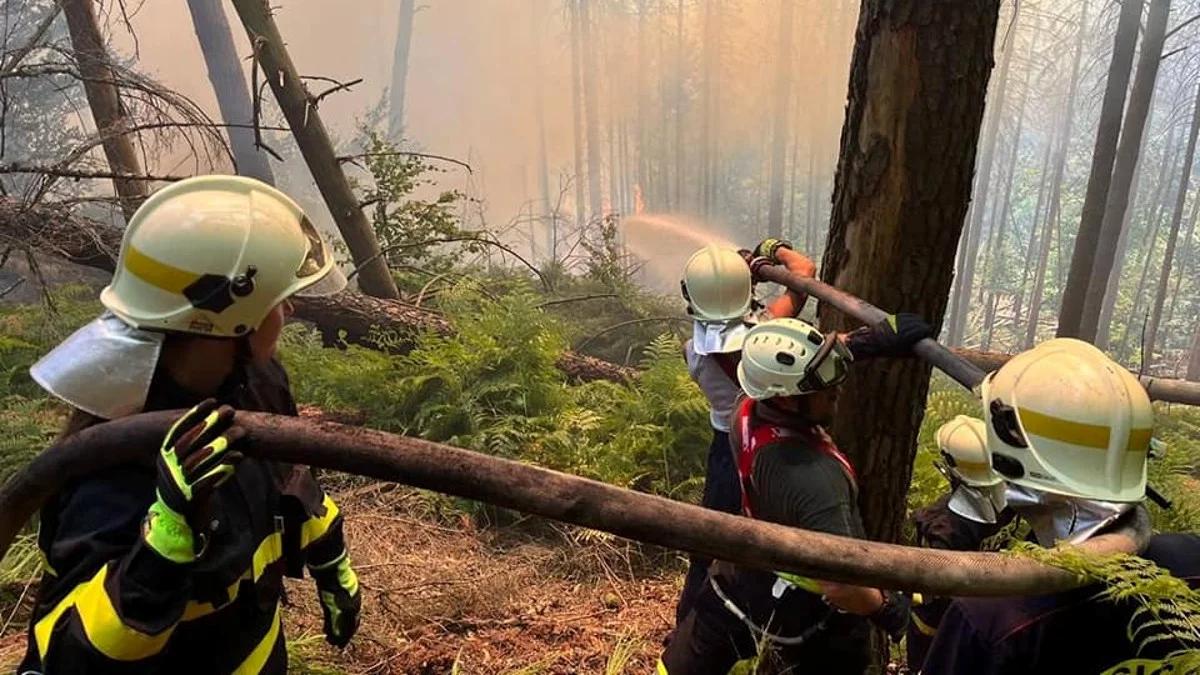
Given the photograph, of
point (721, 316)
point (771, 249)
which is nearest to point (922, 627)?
point (721, 316)

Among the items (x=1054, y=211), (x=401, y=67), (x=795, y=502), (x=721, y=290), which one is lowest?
(x=1054, y=211)

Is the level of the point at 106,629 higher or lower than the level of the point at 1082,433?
lower

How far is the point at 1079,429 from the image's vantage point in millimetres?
1428

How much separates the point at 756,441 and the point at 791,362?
0.99 ft

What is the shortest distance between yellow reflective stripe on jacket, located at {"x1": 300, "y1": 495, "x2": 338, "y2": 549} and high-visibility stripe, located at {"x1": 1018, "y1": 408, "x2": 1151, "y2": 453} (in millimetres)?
1898

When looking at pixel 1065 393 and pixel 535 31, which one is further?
pixel 535 31

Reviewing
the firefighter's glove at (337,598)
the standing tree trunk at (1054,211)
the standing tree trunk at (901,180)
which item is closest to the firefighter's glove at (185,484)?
the firefighter's glove at (337,598)

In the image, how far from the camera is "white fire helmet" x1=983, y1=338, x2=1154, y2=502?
4.66 ft

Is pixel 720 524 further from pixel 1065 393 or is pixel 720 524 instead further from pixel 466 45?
pixel 466 45

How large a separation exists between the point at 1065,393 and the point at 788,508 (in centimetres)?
90

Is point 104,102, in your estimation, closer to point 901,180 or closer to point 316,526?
point 316,526

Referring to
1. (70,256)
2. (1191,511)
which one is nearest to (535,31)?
(70,256)

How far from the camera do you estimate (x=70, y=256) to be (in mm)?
6074

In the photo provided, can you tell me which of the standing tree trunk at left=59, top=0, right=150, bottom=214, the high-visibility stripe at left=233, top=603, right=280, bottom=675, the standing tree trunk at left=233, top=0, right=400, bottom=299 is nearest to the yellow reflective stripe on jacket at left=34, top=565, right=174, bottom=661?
the high-visibility stripe at left=233, top=603, right=280, bottom=675
